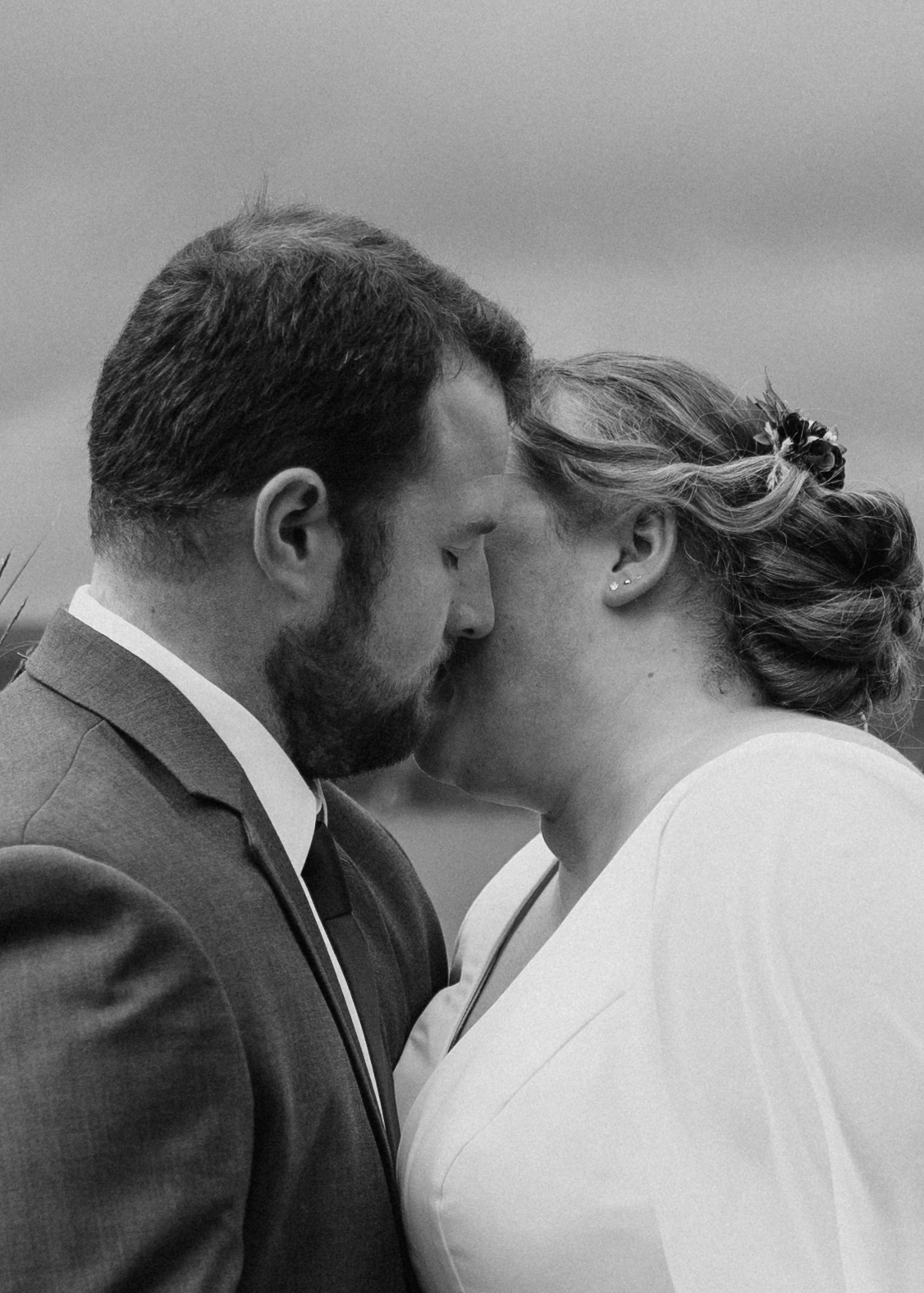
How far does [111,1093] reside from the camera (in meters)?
1.68

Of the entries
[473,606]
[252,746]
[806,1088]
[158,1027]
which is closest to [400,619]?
[252,746]

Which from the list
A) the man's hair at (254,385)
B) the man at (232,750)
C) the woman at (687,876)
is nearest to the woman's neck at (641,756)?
the woman at (687,876)

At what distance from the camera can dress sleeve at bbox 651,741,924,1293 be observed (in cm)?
227

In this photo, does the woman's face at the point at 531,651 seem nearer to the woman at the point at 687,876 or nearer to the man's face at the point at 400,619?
the woman at the point at 687,876

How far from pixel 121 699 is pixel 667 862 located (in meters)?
0.99

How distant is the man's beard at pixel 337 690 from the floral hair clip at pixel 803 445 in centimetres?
102

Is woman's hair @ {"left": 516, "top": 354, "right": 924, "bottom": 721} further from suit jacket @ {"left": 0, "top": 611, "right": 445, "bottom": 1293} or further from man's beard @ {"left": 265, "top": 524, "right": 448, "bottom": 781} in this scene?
suit jacket @ {"left": 0, "top": 611, "right": 445, "bottom": 1293}

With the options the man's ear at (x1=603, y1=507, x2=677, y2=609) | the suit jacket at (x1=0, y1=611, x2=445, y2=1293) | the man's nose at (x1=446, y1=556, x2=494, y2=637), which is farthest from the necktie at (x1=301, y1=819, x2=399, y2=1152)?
the man's ear at (x1=603, y1=507, x2=677, y2=609)

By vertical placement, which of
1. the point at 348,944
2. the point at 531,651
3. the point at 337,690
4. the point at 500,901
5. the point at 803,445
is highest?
the point at 803,445

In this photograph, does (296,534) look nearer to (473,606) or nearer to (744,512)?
(473,606)

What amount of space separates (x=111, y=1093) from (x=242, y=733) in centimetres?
61

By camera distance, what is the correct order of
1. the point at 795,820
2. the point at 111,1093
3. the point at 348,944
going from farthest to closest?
the point at 795,820
the point at 348,944
the point at 111,1093

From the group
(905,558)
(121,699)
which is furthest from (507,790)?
(121,699)

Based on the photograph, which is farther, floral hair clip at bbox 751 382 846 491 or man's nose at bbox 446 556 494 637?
floral hair clip at bbox 751 382 846 491
